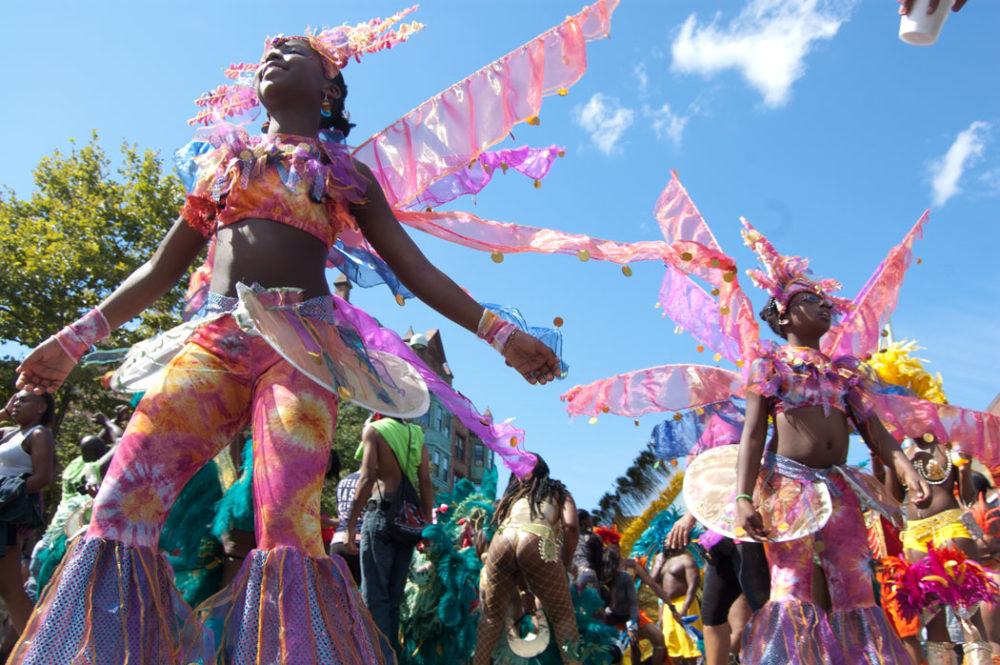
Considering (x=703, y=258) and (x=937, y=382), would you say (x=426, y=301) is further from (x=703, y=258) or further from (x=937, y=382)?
(x=937, y=382)

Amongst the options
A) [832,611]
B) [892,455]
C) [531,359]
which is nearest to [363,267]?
[531,359]

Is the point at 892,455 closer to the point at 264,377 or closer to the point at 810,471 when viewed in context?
the point at 810,471

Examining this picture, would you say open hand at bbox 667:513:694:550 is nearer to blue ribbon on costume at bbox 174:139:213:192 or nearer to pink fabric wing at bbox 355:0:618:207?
pink fabric wing at bbox 355:0:618:207

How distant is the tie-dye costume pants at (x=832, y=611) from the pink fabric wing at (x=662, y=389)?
132 centimetres

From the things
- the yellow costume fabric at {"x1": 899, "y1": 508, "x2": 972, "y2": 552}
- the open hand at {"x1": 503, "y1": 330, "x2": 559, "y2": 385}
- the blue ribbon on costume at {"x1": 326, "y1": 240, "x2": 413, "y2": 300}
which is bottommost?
the open hand at {"x1": 503, "y1": 330, "x2": 559, "y2": 385}

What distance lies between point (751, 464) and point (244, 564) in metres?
2.49

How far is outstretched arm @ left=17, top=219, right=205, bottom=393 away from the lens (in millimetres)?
2457

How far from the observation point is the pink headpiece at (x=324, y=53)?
10.1ft

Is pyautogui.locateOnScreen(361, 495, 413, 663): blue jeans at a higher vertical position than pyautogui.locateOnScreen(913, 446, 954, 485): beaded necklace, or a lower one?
lower

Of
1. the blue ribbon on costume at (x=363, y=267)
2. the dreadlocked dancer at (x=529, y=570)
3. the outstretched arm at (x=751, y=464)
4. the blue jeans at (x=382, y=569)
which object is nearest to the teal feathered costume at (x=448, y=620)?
the dreadlocked dancer at (x=529, y=570)

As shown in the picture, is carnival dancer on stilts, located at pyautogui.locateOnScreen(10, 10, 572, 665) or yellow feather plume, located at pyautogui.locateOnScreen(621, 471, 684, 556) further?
yellow feather plume, located at pyautogui.locateOnScreen(621, 471, 684, 556)

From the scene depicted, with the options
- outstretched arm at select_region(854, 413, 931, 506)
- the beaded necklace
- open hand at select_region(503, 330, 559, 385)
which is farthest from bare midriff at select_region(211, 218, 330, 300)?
the beaded necklace

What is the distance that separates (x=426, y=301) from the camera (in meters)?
2.63

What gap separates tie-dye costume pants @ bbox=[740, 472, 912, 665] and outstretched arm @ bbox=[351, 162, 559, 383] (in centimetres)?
185
